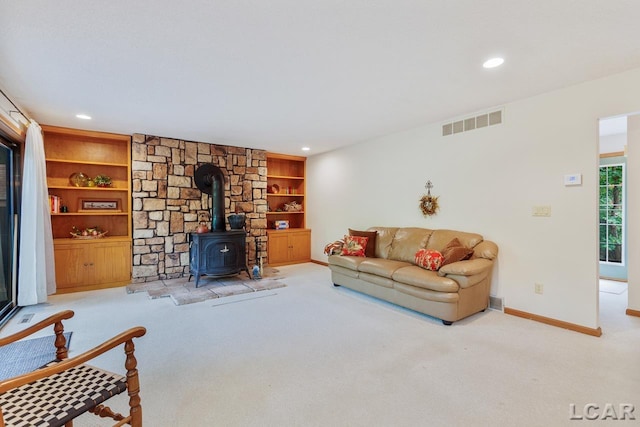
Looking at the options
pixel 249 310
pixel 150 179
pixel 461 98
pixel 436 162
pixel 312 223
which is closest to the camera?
pixel 461 98

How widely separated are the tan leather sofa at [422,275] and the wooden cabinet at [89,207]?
3.54 m

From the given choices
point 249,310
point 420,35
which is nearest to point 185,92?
point 420,35

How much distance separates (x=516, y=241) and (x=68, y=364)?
161 inches

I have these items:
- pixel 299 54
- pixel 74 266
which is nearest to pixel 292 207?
pixel 74 266

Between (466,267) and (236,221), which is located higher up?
(236,221)

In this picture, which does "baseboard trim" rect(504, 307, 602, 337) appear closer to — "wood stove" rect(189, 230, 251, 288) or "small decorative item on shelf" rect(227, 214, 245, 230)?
"wood stove" rect(189, 230, 251, 288)

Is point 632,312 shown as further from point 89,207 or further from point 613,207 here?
point 89,207

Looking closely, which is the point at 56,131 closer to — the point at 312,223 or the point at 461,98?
the point at 312,223

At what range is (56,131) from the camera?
185 inches

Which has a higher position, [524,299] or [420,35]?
[420,35]

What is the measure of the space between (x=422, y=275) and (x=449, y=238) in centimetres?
87

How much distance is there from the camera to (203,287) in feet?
15.9

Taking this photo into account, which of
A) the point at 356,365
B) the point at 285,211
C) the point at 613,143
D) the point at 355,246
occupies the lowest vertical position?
the point at 356,365

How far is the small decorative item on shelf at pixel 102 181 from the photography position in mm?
5078
